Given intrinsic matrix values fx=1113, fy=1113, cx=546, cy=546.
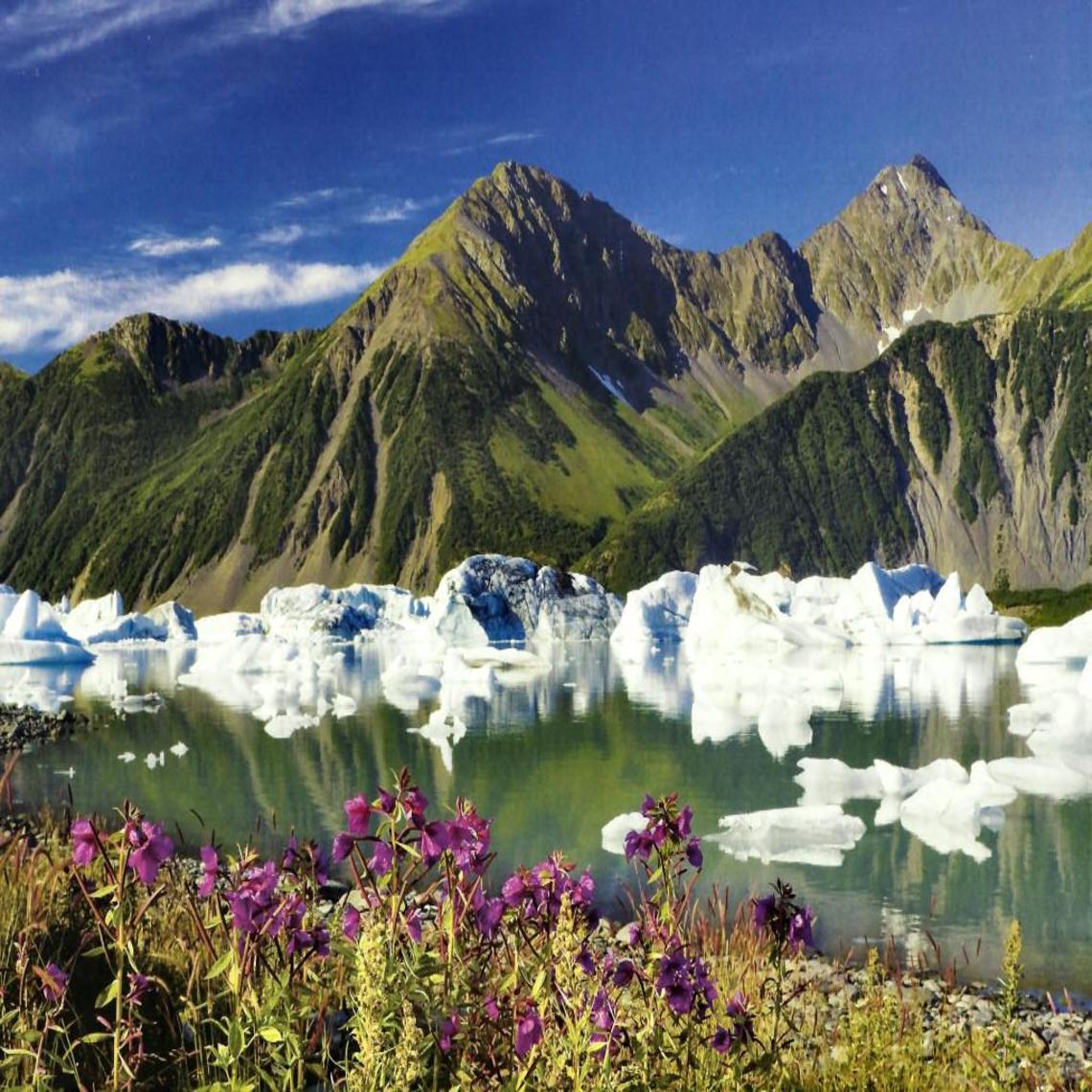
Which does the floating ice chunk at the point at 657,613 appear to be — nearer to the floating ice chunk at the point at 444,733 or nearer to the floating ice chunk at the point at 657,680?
the floating ice chunk at the point at 657,680

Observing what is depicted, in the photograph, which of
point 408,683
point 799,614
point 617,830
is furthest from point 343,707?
point 799,614

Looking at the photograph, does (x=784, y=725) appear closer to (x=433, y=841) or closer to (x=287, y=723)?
(x=287, y=723)

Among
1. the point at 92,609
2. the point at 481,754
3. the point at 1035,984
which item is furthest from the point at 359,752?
the point at 92,609

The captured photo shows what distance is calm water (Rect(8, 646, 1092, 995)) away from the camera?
17906 millimetres

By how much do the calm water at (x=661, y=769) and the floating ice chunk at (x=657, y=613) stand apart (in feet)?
134

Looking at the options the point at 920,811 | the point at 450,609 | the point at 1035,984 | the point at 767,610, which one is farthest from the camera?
the point at 450,609

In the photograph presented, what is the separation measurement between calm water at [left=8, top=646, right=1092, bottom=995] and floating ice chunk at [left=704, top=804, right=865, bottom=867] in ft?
1.19

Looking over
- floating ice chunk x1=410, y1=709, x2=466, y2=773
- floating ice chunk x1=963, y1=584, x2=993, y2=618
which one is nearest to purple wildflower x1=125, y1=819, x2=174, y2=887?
floating ice chunk x1=410, y1=709, x2=466, y2=773

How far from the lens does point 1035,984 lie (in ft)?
45.7

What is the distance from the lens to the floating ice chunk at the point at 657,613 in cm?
10706

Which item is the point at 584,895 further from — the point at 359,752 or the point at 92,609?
the point at 92,609

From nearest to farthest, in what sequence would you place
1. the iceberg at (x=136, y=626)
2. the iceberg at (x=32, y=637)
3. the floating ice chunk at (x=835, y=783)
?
the floating ice chunk at (x=835, y=783) → the iceberg at (x=32, y=637) → the iceberg at (x=136, y=626)

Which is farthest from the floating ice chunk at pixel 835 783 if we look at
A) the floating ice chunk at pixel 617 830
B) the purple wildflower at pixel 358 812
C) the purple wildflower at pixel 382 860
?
the purple wildflower at pixel 358 812

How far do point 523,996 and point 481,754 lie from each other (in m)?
31.6
